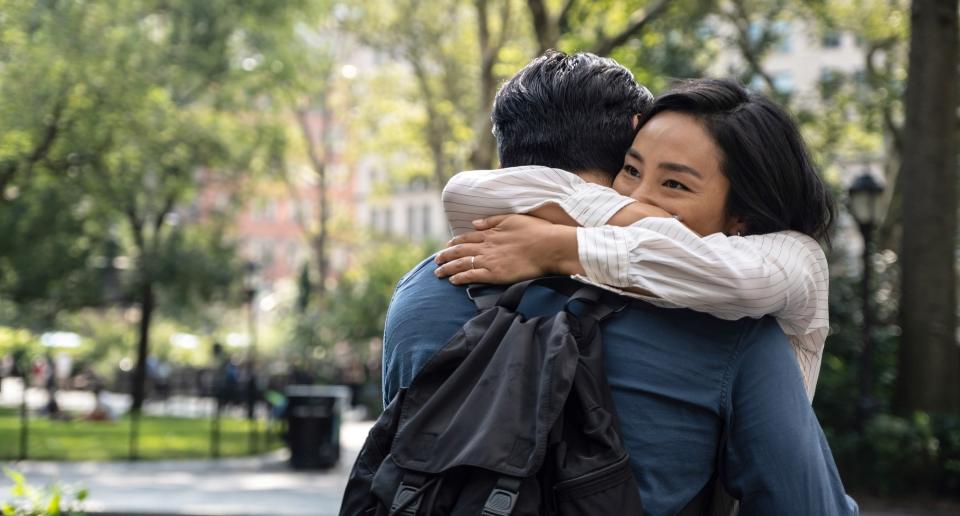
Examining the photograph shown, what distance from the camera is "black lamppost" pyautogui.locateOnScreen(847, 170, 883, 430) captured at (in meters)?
14.7

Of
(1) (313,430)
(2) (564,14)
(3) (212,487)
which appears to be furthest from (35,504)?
(1) (313,430)

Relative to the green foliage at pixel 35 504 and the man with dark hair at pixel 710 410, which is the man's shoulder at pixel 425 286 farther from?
the green foliage at pixel 35 504

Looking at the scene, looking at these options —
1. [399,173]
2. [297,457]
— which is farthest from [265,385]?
[297,457]

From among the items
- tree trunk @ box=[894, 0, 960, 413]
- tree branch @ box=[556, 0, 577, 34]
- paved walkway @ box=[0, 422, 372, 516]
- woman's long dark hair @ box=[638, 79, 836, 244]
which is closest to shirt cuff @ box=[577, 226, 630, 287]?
woman's long dark hair @ box=[638, 79, 836, 244]

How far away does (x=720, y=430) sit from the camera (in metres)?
1.94

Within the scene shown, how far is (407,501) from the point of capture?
5.96ft

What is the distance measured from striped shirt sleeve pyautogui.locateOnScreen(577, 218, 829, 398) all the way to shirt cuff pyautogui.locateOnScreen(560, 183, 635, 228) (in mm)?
62

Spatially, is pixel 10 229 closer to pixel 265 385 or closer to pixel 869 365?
pixel 265 385

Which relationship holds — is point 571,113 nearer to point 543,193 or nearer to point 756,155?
point 543,193

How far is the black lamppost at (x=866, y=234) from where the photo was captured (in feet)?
48.3

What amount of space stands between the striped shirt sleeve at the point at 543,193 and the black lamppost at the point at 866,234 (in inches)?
525

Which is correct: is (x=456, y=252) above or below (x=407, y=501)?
above

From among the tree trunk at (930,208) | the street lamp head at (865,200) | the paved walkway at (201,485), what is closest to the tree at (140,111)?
the paved walkway at (201,485)

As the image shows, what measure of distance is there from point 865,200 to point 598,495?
14.3 m
